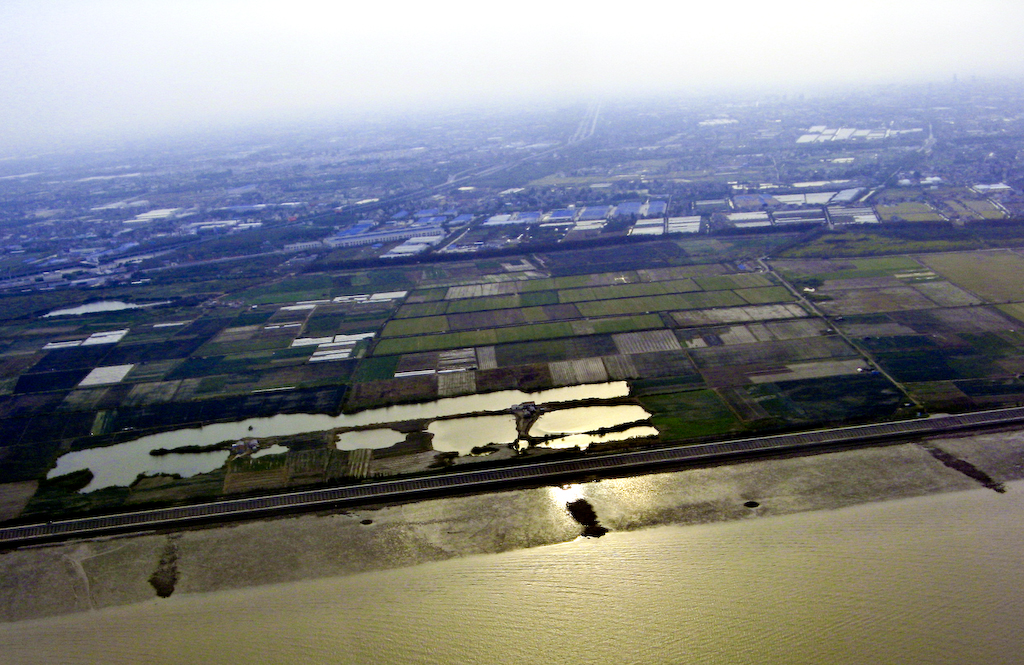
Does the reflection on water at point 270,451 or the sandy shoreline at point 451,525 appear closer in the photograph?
the sandy shoreline at point 451,525

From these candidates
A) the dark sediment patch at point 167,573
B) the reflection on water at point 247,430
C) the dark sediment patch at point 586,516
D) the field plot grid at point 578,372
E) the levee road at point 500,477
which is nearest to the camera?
the dark sediment patch at point 167,573

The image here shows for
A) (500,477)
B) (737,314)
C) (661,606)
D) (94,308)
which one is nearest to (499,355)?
(500,477)

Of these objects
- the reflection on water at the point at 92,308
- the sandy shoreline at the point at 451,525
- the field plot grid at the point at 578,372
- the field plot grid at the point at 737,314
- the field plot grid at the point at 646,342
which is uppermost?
the sandy shoreline at the point at 451,525

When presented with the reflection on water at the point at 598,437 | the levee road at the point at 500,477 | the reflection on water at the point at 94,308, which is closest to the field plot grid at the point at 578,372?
the reflection on water at the point at 598,437

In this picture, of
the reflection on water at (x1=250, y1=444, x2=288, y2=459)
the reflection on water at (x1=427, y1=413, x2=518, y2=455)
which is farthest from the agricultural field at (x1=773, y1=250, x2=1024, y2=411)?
the reflection on water at (x1=250, y1=444, x2=288, y2=459)

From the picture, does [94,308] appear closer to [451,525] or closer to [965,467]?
[451,525]

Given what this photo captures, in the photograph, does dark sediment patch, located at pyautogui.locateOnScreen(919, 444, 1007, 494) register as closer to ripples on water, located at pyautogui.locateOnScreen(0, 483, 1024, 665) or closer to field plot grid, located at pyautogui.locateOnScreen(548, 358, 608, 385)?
ripples on water, located at pyautogui.locateOnScreen(0, 483, 1024, 665)

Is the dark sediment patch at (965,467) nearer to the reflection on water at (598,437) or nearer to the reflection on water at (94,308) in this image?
the reflection on water at (598,437)
